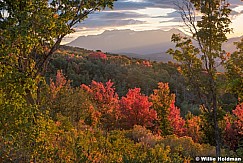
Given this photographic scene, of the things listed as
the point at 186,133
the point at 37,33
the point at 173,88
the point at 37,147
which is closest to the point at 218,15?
the point at 37,33

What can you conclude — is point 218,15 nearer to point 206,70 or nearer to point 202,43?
point 202,43

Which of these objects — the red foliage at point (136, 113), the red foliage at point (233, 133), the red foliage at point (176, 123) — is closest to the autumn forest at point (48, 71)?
the red foliage at point (233, 133)

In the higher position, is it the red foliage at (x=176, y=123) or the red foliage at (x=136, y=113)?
the red foliage at (x=136, y=113)

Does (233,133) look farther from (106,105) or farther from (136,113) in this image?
(106,105)

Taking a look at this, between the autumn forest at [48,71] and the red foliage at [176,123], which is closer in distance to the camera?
the autumn forest at [48,71]

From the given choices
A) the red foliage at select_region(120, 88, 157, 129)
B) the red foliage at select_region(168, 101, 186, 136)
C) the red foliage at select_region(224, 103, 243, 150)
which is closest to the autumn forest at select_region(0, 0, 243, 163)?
the red foliage at select_region(224, 103, 243, 150)

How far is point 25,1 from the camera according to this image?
27.0 feet

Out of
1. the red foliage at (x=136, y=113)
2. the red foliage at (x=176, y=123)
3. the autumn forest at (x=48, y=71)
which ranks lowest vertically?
the red foliage at (x=176, y=123)

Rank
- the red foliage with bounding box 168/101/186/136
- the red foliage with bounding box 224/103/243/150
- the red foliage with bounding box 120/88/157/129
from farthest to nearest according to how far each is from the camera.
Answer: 1. the red foliage with bounding box 168/101/186/136
2. the red foliage with bounding box 120/88/157/129
3. the red foliage with bounding box 224/103/243/150

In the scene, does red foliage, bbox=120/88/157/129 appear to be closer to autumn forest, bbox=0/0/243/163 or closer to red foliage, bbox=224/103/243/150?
red foliage, bbox=224/103/243/150

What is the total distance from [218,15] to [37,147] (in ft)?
25.0

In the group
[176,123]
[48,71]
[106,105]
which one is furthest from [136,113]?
[48,71]

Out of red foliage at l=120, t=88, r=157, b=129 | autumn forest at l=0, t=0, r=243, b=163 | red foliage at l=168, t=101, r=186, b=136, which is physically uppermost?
autumn forest at l=0, t=0, r=243, b=163

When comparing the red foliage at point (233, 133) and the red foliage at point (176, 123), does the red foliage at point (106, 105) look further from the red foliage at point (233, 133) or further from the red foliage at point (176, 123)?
the red foliage at point (233, 133)
